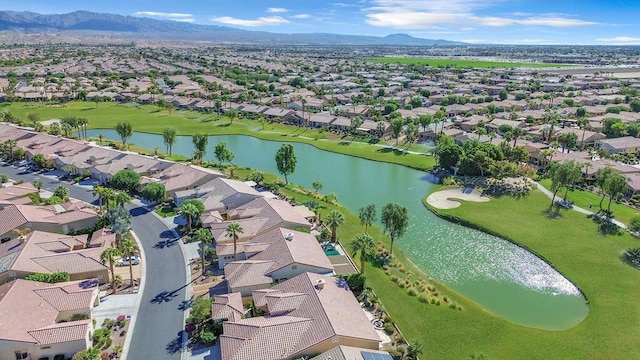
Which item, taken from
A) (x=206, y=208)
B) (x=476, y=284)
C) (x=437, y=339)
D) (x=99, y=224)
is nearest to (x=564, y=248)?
(x=476, y=284)

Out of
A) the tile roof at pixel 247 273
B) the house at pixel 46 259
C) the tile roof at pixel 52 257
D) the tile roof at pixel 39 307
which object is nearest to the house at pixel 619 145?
the tile roof at pixel 247 273

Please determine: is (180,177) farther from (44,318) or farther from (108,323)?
(44,318)

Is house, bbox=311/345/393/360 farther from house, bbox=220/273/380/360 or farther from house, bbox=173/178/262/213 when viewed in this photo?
house, bbox=173/178/262/213

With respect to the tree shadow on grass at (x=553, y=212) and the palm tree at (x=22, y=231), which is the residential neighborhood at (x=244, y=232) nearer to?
the tree shadow on grass at (x=553, y=212)

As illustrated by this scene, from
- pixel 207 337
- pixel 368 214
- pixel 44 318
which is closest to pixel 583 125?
pixel 368 214

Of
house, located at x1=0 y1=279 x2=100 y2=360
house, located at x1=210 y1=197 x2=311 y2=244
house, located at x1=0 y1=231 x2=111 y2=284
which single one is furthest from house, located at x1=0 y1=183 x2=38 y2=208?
house, located at x1=210 y1=197 x2=311 y2=244

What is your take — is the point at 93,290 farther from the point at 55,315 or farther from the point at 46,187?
the point at 46,187
